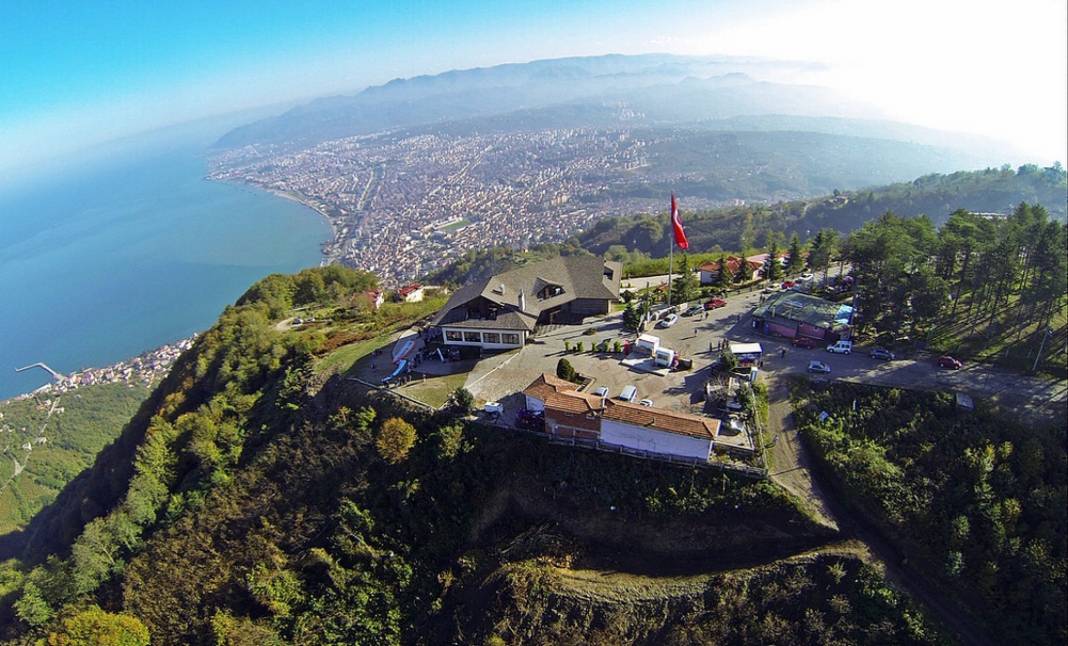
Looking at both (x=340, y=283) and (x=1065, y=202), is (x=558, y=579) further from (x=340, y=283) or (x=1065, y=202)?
(x=1065, y=202)

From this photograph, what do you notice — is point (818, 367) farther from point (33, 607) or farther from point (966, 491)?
point (33, 607)

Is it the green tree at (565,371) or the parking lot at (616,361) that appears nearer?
the parking lot at (616,361)

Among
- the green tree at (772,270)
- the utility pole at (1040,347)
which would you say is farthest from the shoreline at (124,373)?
the utility pole at (1040,347)

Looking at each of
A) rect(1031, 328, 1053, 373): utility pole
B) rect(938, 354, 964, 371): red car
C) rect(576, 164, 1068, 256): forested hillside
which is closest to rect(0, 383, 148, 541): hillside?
rect(938, 354, 964, 371): red car

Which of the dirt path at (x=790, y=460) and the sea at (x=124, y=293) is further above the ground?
the dirt path at (x=790, y=460)

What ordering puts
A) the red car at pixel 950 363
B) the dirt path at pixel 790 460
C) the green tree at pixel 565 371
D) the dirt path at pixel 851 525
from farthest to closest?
the green tree at pixel 565 371 → the red car at pixel 950 363 → the dirt path at pixel 790 460 → the dirt path at pixel 851 525

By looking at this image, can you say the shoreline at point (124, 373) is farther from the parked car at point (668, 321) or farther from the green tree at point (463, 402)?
the parked car at point (668, 321)
